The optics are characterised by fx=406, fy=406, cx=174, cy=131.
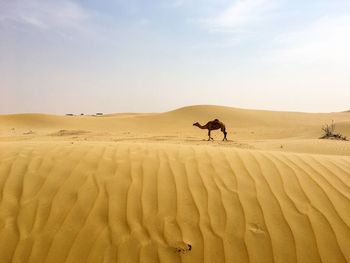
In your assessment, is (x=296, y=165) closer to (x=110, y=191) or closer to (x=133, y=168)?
(x=133, y=168)

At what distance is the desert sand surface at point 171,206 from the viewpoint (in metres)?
3.45

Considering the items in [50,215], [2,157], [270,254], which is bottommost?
[270,254]

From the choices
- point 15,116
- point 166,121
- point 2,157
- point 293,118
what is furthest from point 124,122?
point 2,157

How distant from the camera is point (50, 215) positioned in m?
3.88

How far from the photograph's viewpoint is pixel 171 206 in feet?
13.2

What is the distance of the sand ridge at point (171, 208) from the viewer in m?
3.45

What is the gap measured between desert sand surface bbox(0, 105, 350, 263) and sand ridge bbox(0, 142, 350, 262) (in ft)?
0.03

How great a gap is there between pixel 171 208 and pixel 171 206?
1.5 inches

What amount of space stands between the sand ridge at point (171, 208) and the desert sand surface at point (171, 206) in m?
0.01

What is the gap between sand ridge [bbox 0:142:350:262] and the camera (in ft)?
11.3

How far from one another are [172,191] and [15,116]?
118 feet

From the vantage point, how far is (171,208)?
3.98 meters

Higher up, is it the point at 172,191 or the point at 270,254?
the point at 172,191

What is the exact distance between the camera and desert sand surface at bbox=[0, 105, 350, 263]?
11.3 feet
